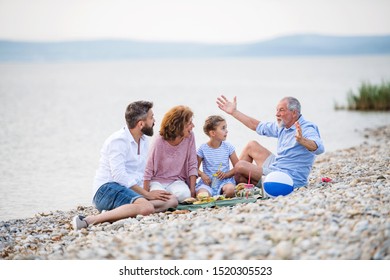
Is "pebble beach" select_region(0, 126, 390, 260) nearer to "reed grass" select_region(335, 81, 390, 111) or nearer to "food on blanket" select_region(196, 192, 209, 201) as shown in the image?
"food on blanket" select_region(196, 192, 209, 201)

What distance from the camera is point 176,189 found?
595cm

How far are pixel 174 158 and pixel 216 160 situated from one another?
52 centimetres


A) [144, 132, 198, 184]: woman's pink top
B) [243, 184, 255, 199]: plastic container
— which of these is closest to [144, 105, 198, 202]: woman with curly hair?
[144, 132, 198, 184]: woman's pink top

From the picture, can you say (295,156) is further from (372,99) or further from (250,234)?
(372,99)

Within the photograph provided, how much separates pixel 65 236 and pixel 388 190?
2.74 m

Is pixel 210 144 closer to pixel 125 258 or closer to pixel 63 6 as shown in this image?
pixel 125 258

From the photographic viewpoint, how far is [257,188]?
6.70m

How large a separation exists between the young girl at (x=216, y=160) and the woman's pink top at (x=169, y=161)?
238 mm

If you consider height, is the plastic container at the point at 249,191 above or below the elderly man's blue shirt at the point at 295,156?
below

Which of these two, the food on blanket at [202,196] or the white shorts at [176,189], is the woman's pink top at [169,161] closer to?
the white shorts at [176,189]

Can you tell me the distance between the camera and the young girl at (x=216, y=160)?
6.18 m

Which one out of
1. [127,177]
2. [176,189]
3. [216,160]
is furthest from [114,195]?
[216,160]

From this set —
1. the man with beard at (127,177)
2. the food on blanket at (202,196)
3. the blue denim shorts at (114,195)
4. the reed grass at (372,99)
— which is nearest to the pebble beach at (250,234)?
the man with beard at (127,177)
